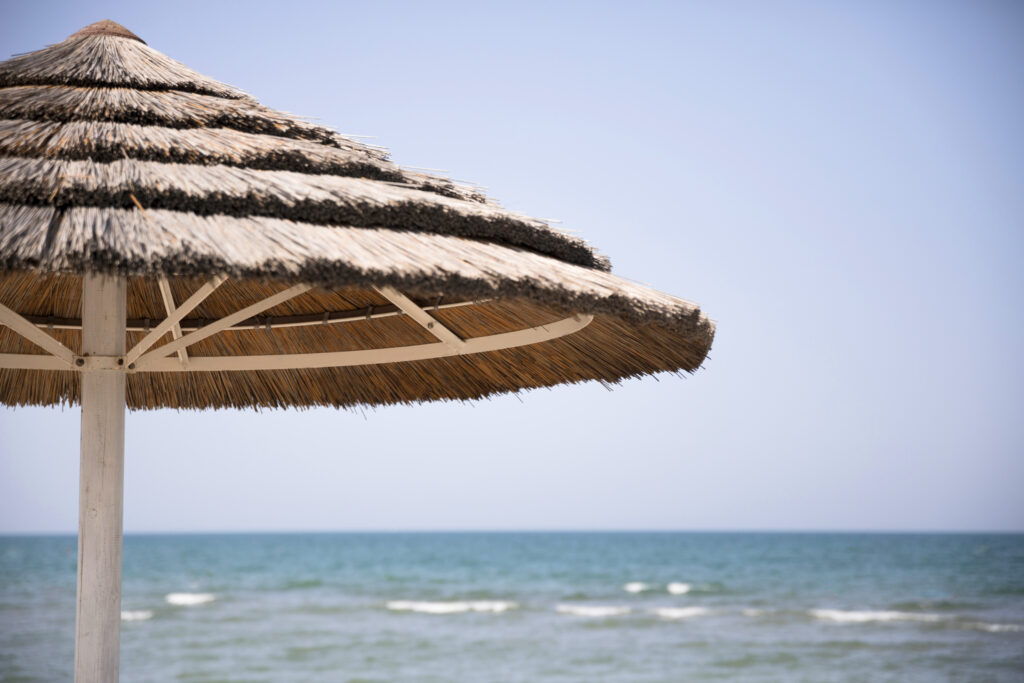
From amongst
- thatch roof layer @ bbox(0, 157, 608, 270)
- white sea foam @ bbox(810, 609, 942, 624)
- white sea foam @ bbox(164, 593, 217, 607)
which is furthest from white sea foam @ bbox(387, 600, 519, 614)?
thatch roof layer @ bbox(0, 157, 608, 270)

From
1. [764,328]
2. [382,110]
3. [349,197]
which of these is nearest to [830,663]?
[349,197]

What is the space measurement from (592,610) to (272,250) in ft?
50.2

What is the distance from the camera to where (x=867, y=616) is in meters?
16.0

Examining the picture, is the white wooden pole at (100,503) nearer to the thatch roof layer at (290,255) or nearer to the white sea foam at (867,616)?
the thatch roof layer at (290,255)

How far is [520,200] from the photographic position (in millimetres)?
3025

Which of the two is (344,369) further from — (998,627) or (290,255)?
(998,627)

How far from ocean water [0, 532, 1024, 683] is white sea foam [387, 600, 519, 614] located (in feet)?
0.17

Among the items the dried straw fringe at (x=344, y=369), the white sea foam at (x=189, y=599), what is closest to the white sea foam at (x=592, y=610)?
the white sea foam at (x=189, y=599)

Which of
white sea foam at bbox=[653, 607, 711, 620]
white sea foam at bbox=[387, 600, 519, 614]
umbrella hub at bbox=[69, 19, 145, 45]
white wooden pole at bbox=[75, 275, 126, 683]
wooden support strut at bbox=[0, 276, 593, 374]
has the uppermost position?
umbrella hub at bbox=[69, 19, 145, 45]

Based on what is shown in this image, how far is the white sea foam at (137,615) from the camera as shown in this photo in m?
15.1

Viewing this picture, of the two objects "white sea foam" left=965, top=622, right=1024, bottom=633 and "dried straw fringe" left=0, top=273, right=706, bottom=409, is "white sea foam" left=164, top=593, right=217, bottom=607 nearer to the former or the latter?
"white sea foam" left=965, top=622, right=1024, bottom=633

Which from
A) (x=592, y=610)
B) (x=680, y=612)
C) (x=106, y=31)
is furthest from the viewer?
(x=592, y=610)

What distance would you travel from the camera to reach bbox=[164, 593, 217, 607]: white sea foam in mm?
17489

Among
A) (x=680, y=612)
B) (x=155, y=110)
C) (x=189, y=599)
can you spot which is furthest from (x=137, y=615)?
(x=155, y=110)
